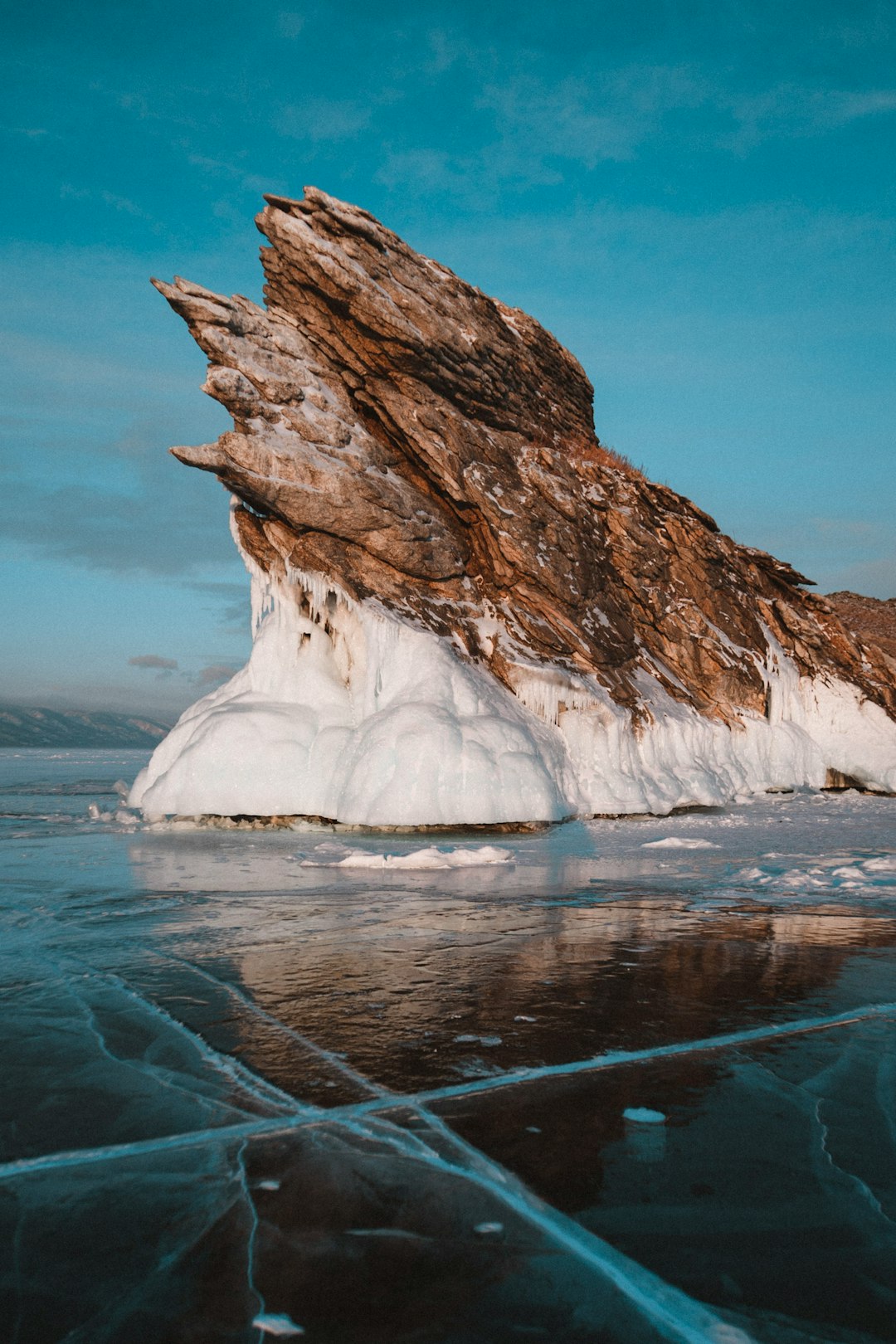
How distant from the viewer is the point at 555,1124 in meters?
2.97

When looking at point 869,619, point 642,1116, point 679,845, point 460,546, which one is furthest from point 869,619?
point 642,1116

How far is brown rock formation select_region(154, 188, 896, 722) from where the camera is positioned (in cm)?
1719

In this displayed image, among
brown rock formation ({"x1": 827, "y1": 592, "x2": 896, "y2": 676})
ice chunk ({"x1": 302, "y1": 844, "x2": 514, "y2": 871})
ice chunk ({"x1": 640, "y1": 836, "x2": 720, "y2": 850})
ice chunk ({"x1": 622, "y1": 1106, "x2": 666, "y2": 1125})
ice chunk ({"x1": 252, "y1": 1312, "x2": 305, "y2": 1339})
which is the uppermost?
brown rock formation ({"x1": 827, "y1": 592, "x2": 896, "y2": 676})

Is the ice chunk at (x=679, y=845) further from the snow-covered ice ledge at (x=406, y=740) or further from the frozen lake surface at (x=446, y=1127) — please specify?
the frozen lake surface at (x=446, y=1127)

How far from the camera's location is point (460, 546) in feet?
61.6

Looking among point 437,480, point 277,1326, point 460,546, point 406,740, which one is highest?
point 437,480

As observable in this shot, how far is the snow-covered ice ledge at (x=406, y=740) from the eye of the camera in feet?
45.6

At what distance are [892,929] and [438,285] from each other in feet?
57.5

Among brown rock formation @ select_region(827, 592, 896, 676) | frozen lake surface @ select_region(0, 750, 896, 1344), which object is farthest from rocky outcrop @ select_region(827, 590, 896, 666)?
frozen lake surface @ select_region(0, 750, 896, 1344)

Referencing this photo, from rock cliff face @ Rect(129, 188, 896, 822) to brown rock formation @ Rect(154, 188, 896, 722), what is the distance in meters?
0.05

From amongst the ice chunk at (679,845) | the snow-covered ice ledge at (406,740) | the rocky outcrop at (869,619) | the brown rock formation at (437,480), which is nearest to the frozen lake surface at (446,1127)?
the ice chunk at (679,845)

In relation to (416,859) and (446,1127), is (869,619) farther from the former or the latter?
(446,1127)

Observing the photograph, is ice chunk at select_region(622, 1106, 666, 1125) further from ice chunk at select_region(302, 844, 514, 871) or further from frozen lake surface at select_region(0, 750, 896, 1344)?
ice chunk at select_region(302, 844, 514, 871)

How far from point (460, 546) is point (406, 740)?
6.19 m
